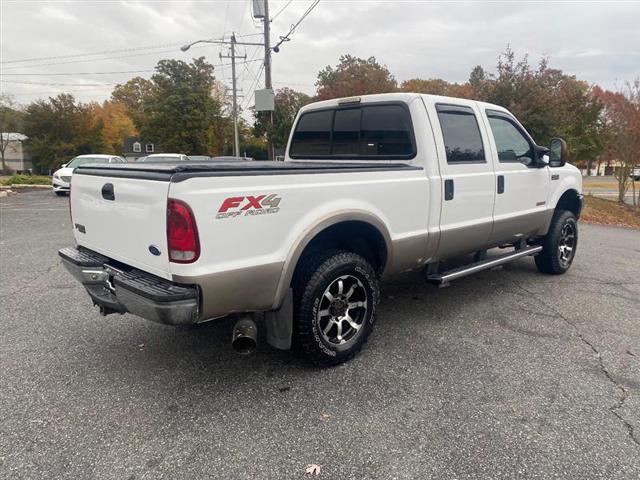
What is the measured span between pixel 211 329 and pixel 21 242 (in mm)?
6170

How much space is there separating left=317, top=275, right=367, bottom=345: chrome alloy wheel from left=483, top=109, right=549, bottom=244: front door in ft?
6.36

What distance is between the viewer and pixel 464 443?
244 centimetres

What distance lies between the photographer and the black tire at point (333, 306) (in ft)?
10.0

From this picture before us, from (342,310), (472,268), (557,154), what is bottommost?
(342,310)

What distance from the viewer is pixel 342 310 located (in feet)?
10.9

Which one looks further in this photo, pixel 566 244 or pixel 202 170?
pixel 566 244

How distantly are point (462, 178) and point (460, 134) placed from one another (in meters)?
0.46

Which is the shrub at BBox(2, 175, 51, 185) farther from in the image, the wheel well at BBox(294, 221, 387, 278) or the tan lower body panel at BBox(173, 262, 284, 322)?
the tan lower body panel at BBox(173, 262, 284, 322)

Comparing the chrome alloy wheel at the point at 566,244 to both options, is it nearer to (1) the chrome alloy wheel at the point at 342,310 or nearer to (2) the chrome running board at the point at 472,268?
(2) the chrome running board at the point at 472,268

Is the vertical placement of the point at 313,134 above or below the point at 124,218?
above

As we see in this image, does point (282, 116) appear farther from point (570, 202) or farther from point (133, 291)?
point (133, 291)

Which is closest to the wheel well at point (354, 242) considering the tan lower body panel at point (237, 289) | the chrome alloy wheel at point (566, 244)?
the tan lower body panel at point (237, 289)

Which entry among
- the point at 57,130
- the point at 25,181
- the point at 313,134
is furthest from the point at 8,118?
the point at 313,134

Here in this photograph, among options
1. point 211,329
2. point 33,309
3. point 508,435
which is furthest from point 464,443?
point 33,309
